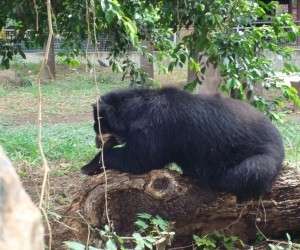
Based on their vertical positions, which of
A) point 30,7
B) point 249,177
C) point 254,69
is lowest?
point 249,177

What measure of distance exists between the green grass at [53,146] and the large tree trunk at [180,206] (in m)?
2.08

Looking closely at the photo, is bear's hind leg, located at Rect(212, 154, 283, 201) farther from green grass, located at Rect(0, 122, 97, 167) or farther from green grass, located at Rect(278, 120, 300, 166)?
green grass, located at Rect(0, 122, 97, 167)

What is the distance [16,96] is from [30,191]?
26.7 ft

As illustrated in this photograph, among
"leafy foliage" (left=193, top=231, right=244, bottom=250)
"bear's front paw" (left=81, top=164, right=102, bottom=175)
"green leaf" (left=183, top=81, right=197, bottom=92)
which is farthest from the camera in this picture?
"green leaf" (left=183, top=81, right=197, bottom=92)

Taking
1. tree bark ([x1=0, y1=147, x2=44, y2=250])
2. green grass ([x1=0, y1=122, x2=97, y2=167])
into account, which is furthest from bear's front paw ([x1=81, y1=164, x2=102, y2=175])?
tree bark ([x1=0, y1=147, x2=44, y2=250])

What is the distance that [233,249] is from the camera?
3.94 meters

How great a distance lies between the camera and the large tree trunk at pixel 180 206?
3.69 m

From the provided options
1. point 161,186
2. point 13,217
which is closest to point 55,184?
point 161,186

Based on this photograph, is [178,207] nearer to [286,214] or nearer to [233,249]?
[233,249]

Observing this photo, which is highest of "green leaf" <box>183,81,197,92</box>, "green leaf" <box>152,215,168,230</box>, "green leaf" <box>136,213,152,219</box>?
"green leaf" <box>183,81,197,92</box>

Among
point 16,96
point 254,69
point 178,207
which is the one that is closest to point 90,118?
point 16,96

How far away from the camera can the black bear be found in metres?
3.92

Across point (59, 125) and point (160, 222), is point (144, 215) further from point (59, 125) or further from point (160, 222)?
point (59, 125)

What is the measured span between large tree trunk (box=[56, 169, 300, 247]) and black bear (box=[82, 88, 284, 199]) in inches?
4.7
